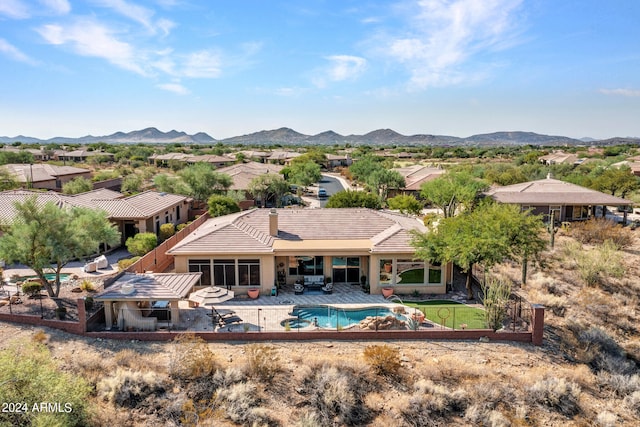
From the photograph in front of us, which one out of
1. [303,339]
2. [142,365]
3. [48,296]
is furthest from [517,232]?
[48,296]

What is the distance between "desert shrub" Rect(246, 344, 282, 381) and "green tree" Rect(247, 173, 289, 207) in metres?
35.6

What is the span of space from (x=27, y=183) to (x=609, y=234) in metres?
57.0

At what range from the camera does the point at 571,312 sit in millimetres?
23547

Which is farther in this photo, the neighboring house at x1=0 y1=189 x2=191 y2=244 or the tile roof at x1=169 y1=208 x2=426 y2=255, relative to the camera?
the neighboring house at x1=0 y1=189 x2=191 y2=244

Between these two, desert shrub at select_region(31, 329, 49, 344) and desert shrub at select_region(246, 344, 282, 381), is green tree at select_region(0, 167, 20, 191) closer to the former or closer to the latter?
desert shrub at select_region(31, 329, 49, 344)

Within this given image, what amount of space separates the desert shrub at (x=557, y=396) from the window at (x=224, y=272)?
599 inches

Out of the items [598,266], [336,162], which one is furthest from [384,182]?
[336,162]

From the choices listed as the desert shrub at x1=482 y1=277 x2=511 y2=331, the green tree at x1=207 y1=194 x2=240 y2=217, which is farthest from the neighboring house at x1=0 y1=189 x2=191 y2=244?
the desert shrub at x1=482 y1=277 x2=511 y2=331

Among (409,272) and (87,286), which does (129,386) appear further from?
(409,272)

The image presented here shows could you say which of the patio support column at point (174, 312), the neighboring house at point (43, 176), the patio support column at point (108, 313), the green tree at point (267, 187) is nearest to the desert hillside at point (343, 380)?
the patio support column at point (108, 313)

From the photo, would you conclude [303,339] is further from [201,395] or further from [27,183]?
[27,183]

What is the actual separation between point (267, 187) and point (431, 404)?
3949 cm

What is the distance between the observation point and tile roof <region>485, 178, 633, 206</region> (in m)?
42.3

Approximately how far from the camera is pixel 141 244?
99.8ft
